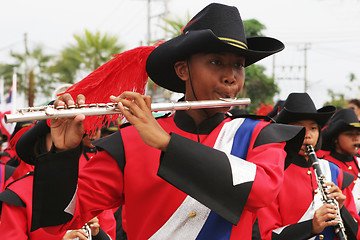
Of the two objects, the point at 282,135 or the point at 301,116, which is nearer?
the point at 282,135

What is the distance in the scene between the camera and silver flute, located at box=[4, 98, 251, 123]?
2156 mm

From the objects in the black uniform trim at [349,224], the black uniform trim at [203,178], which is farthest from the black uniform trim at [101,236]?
the black uniform trim at [203,178]

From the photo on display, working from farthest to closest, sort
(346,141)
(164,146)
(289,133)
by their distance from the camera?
(346,141) → (289,133) → (164,146)

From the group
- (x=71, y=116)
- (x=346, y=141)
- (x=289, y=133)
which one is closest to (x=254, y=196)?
(x=289, y=133)

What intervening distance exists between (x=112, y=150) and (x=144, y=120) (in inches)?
21.2

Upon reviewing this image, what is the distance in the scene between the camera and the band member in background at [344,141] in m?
7.24

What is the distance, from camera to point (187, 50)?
8.65 ft

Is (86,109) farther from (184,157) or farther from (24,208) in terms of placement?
(24,208)

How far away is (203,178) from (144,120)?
36 cm

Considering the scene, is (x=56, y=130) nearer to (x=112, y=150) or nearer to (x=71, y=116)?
(x=71, y=116)

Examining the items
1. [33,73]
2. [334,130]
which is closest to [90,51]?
[33,73]

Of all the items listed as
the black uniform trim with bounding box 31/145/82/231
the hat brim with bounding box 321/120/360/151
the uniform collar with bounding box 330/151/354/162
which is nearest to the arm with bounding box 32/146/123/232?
the black uniform trim with bounding box 31/145/82/231

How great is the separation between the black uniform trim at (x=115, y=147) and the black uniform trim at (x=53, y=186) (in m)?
0.26

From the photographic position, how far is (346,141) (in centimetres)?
737
